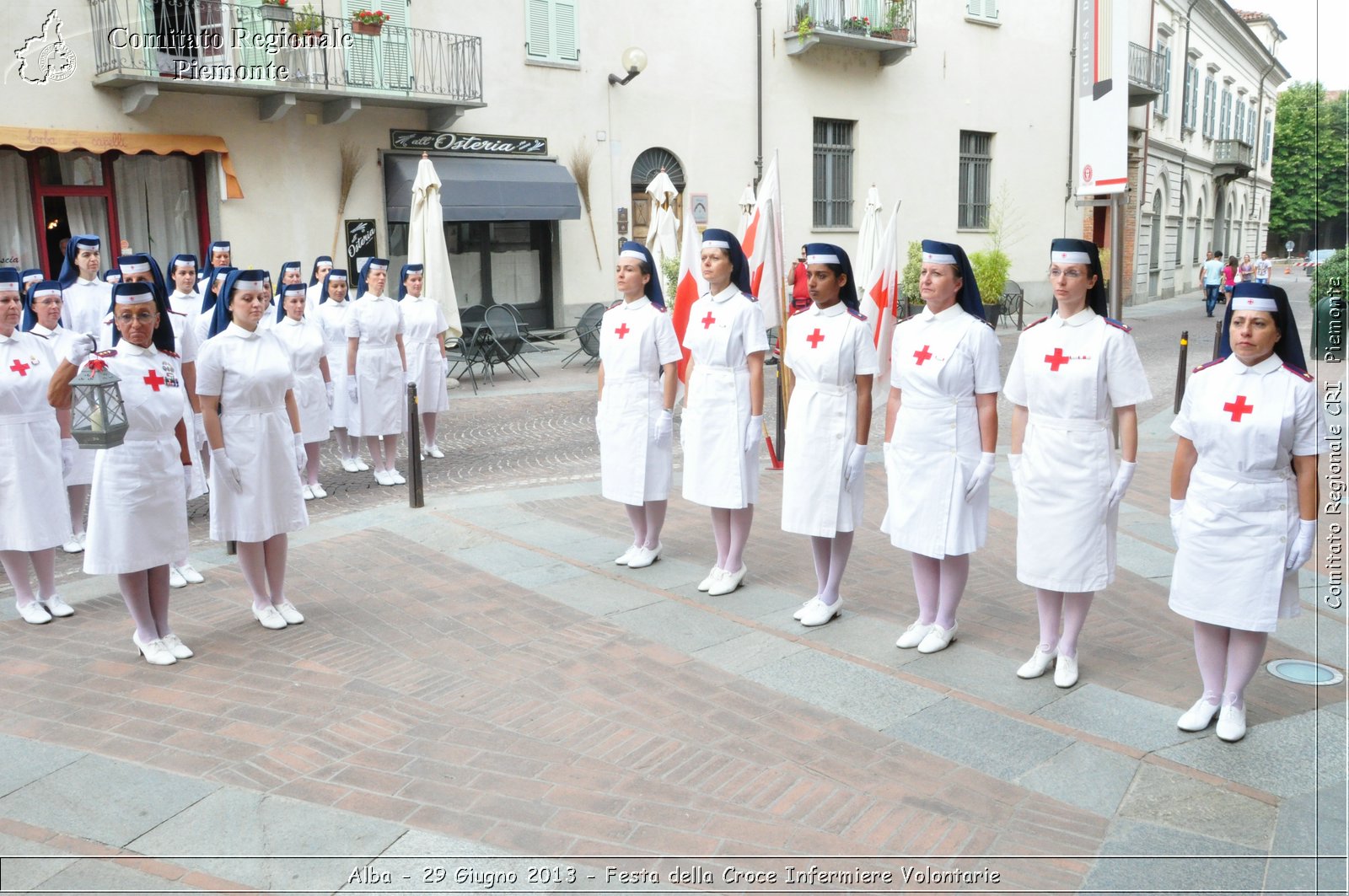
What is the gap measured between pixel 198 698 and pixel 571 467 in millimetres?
5836

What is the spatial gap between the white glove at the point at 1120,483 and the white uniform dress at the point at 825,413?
135 centimetres

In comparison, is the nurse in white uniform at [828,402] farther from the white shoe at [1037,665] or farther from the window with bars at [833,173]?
the window with bars at [833,173]

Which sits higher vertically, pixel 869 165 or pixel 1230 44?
pixel 1230 44

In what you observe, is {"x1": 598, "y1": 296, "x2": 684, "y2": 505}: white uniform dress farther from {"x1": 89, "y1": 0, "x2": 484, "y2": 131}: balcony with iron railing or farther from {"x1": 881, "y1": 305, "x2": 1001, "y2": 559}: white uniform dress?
{"x1": 89, "y1": 0, "x2": 484, "y2": 131}: balcony with iron railing

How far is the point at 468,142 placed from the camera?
2002 centimetres

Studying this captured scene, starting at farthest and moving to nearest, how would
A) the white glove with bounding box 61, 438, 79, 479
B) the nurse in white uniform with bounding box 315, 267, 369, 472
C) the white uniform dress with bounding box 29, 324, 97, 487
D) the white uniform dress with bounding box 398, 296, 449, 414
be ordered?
1. the white uniform dress with bounding box 398, 296, 449, 414
2. the nurse in white uniform with bounding box 315, 267, 369, 472
3. the white glove with bounding box 61, 438, 79, 479
4. the white uniform dress with bounding box 29, 324, 97, 487

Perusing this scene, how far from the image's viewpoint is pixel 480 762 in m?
4.36

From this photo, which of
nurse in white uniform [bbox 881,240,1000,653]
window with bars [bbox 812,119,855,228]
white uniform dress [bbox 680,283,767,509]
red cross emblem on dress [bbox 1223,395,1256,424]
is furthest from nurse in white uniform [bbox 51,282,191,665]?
window with bars [bbox 812,119,855,228]

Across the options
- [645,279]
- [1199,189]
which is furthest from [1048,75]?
[645,279]

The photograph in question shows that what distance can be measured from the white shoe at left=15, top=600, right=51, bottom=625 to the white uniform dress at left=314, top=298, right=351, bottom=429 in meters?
4.42

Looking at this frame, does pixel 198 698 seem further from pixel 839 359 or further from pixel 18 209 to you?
pixel 18 209

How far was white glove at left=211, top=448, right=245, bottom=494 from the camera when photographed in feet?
18.4

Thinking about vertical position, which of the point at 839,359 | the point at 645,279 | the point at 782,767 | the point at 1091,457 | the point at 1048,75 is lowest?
→ the point at 782,767

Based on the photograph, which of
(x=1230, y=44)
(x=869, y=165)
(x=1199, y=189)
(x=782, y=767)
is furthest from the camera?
(x=1199, y=189)
